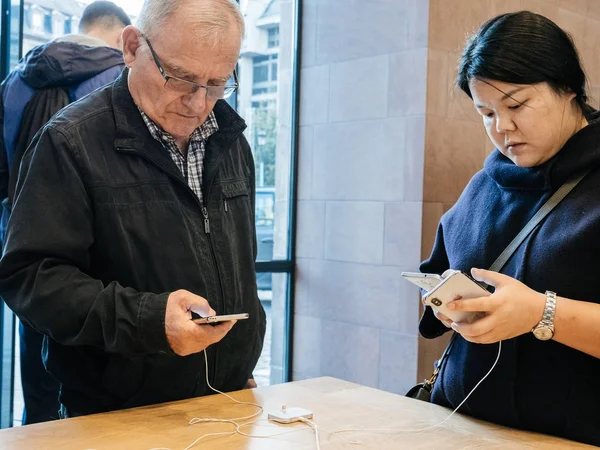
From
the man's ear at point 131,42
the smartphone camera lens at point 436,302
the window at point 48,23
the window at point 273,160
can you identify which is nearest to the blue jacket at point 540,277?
the smartphone camera lens at point 436,302

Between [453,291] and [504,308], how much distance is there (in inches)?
4.4

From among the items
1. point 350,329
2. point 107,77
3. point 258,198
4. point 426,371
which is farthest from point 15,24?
point 426,371

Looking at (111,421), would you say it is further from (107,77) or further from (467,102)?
(467,102)

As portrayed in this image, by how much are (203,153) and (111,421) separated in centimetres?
74

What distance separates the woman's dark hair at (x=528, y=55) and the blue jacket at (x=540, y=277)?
0.46 ft

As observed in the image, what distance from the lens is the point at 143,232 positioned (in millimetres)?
1804

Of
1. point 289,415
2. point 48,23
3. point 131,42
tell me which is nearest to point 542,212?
point 289,415

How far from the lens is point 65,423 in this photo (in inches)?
66.6

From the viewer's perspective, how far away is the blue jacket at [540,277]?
171 centimetres

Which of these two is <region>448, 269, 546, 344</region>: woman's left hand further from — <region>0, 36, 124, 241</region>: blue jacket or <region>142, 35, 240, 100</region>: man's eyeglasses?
<region>0, 36, 124, 241</region>: blue jacket

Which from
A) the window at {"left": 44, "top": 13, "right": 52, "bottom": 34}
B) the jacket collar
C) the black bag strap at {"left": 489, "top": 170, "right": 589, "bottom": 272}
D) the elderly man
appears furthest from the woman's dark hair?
the window at {"left": 44, "top": 13, "right": 52, "bottom": 34}

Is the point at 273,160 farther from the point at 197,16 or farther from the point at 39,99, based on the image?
the point at 197,16

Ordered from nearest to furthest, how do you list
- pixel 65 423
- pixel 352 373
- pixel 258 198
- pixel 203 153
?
pixel 65 423, pixel 203 153, pixel 352 373, pixel 258 198

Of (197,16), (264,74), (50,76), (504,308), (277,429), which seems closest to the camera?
(504,308)
